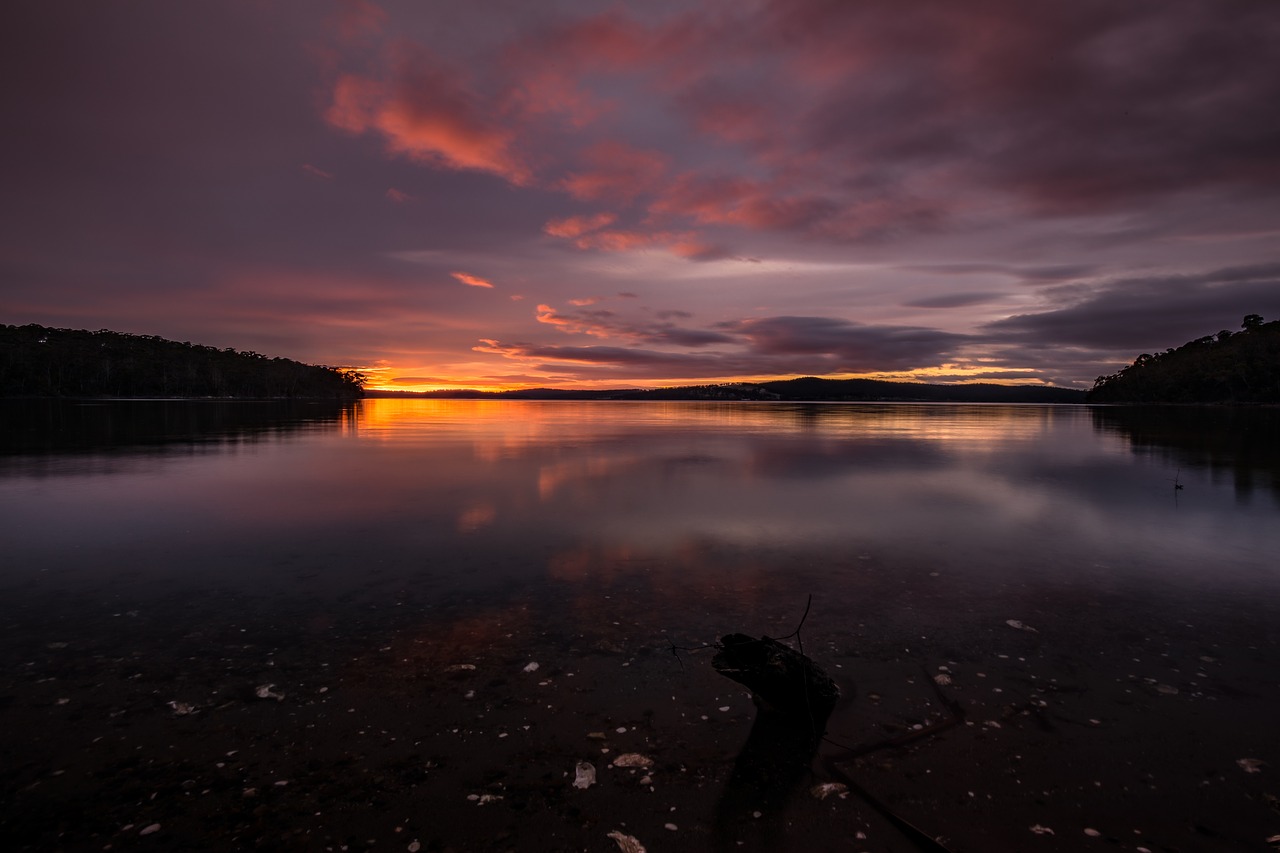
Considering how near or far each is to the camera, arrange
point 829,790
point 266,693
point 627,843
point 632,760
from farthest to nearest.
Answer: point 266,693 → point 632,760 → point 829,790 → point 627,843

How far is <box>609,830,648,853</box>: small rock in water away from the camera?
4422 millimetres

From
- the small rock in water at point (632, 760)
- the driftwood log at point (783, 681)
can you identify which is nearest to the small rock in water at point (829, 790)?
the driftwood log at point (783, 681)

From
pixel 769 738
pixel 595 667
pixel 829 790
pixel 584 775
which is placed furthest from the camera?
pixel 595 667

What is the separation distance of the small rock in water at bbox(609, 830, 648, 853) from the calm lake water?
78mm

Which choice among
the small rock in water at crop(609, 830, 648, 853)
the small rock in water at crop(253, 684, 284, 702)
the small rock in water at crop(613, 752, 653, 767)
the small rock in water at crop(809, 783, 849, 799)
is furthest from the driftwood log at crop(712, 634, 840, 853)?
the small rock in water at crop(253, 684, 284, 702)

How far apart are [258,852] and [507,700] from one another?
2466mm

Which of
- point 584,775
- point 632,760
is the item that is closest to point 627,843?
point 584,775

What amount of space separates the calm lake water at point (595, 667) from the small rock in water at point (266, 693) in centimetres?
7

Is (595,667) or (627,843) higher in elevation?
(595,667)

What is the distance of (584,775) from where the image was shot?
5.18 m

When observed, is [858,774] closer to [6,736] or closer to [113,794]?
[113,794]

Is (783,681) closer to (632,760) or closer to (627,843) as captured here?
(632,760)

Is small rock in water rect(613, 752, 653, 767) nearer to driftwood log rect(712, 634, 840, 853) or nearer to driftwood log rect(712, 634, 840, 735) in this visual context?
driftwood log rect(712, 634, 840, 853)

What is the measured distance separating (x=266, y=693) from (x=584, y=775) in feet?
12.8
